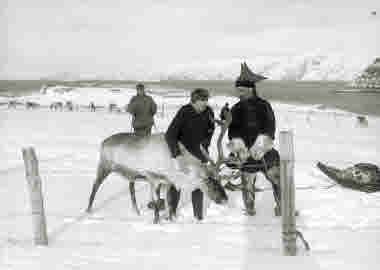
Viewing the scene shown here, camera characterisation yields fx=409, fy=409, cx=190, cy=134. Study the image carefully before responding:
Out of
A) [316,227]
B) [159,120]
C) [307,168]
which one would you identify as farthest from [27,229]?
[159,120]

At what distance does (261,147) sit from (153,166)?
169 cm

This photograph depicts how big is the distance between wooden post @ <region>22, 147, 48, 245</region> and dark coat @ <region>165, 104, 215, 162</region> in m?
1.82

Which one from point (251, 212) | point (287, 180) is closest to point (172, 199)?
point (251, 212)

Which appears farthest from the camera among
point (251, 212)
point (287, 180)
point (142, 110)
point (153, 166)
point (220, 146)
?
point (142, 110)

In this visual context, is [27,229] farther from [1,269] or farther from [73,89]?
[73,89]

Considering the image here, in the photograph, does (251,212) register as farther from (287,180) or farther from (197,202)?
(287,180)

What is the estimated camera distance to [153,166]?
599cm

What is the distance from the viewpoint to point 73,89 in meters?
73.4

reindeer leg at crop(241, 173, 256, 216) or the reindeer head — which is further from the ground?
the reindeer head

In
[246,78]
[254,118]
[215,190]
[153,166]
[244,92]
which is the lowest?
[215,190]

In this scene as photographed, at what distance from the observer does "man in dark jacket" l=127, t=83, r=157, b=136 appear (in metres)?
9.00

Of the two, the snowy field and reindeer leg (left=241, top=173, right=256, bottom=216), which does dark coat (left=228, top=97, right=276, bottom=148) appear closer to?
reindeer leg (left=241, top=173, right=256, bottom=216)

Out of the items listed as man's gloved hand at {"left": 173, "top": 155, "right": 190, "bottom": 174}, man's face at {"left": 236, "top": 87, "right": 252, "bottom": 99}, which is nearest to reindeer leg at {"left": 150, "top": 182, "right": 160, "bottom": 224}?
man's gloved hand at {"left": 173, "top": 155, "right": 190, "bottom": 174}

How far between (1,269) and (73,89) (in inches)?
2837
